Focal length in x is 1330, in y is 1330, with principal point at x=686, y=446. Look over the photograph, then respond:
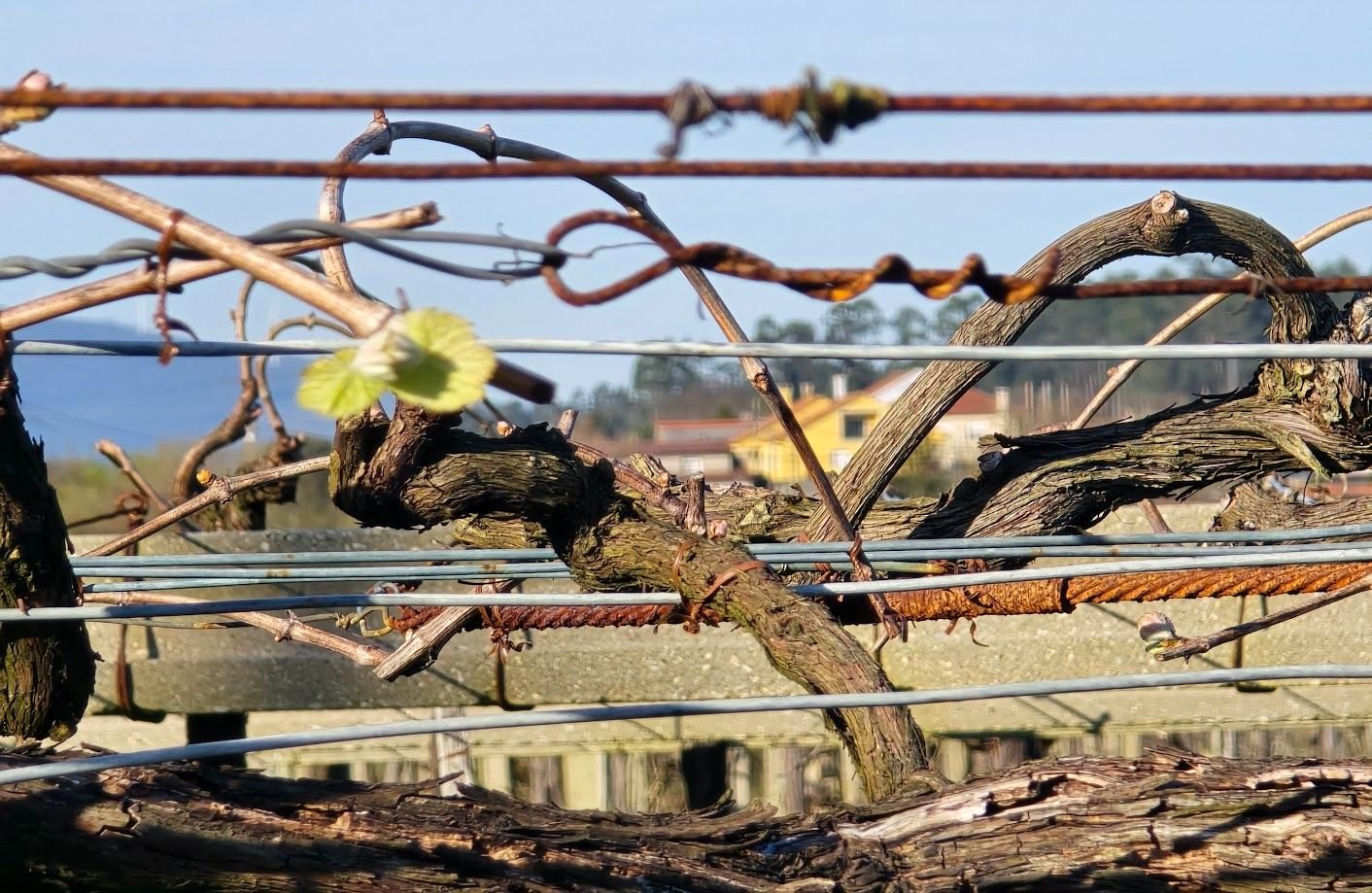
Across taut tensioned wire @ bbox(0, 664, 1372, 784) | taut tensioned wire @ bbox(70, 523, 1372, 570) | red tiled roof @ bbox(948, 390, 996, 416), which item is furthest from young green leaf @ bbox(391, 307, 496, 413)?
red tiled roof @ bbox(948, 390, 996, 416)

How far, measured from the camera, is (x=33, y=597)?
2.45 meters

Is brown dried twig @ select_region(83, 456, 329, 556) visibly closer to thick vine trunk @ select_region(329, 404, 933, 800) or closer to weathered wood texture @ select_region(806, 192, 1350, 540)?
thick vine trunk @ select_region(329, 404, 933, 800)

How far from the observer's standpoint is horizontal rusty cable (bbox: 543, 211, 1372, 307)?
158 cm

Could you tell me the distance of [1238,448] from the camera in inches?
140

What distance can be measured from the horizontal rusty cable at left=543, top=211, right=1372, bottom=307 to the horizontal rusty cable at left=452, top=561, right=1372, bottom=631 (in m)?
1.88

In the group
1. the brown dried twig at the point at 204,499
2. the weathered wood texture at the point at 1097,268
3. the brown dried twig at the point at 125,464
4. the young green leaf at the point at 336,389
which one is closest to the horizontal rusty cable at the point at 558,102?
the young green leaf at the point at 336,389

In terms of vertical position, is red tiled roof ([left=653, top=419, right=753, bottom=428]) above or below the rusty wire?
above

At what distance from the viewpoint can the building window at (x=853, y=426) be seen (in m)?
38.0

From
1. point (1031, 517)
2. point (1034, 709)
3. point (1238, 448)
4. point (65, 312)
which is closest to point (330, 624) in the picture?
point (1034, 709)

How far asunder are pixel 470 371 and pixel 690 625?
4.85 feet

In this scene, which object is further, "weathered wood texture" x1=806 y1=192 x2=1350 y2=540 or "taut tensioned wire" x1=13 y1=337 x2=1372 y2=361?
"weathered wood texture" x1=806 y1=192 x2=1350 y2=540

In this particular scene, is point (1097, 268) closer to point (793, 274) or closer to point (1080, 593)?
point (1080, 593)

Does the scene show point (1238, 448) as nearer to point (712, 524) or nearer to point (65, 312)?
point (712, 524)

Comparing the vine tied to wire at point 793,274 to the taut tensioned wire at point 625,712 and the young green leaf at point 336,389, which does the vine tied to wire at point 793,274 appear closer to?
the young green leaf at point 336,389
